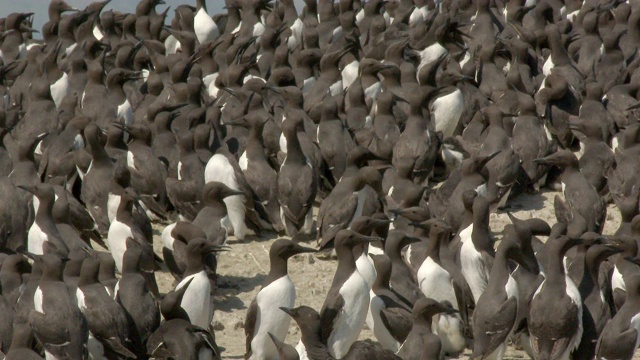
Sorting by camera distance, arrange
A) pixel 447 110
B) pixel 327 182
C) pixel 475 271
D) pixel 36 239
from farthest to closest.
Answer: pixel 447 110 < pixel 327 182 < pixel 36 239 < pixel 475 271

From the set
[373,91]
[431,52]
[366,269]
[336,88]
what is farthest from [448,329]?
[431,52]

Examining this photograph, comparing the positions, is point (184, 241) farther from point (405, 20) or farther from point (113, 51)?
point (405, 20)

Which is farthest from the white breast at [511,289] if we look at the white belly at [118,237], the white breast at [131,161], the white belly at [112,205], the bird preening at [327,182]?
the white breast at [131,161]

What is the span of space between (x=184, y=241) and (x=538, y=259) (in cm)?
335

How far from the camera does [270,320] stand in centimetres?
1134

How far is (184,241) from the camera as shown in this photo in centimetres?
1261

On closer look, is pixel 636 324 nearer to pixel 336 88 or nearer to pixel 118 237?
pixel 118 237

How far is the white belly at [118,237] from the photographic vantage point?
1288cm

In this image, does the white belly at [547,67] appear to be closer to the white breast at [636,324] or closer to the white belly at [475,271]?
the white belly at [475,271]

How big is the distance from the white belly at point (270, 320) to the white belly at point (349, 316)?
1.47 ft

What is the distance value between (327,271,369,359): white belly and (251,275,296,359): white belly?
45 cm

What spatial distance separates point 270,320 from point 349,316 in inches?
27.1

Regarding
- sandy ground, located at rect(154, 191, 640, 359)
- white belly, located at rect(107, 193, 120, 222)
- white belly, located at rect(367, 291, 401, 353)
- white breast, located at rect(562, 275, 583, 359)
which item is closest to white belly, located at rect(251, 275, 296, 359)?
sandy ground, located at rect(154, 191, 640, 359)

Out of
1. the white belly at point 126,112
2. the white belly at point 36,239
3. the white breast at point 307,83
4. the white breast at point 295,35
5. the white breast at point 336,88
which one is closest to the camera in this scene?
the white belly at point 36,239
